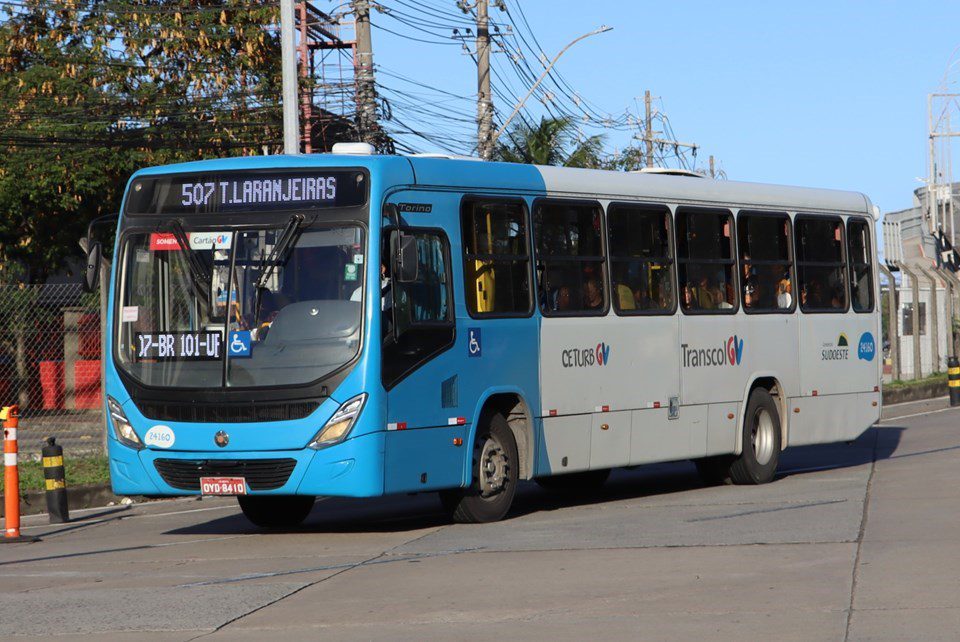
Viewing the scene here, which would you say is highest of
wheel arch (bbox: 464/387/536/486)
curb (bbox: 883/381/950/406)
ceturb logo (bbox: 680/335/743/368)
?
ceturb logo (bbox: 680/335/743/368)

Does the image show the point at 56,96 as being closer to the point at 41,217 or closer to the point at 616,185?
the point at 41,217

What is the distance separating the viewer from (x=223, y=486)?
41.0 feet

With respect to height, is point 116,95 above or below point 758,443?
above

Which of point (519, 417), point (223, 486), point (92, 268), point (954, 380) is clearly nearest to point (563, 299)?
point (519, 417)

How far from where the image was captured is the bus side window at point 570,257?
1425 cm

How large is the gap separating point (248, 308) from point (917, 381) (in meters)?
28.2

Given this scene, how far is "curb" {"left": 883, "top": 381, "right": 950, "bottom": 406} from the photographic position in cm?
3466

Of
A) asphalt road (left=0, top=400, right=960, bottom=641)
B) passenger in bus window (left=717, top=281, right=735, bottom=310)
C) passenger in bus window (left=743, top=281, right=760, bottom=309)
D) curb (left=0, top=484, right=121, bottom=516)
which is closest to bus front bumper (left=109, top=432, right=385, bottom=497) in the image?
asphalt road (left=0, top=400, right=960, bottom=641)

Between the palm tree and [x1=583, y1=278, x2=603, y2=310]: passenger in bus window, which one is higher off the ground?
the palm tree

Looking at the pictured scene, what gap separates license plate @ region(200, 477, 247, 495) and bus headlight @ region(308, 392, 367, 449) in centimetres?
65

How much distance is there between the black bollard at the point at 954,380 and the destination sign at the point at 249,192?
2281cm

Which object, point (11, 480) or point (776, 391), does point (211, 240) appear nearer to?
point (11, 480)

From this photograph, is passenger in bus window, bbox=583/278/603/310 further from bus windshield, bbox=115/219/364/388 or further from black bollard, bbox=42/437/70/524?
black bollard, bbox=42/437/70/524

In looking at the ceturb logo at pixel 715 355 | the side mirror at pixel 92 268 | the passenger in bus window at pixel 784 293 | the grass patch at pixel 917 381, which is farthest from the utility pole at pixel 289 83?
the grass patch at pixel 917 381
